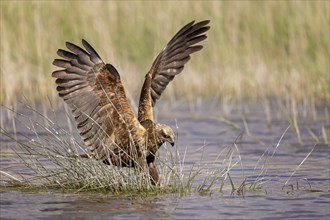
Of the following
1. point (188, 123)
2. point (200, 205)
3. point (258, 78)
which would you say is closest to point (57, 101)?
point (188, 123)

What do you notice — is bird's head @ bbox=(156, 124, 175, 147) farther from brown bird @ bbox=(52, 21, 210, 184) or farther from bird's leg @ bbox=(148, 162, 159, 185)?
bird's leg @ bbox=(148, 162, 159, 185)

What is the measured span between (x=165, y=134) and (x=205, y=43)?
7.15 metres

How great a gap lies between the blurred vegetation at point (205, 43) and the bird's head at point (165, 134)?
224 inches

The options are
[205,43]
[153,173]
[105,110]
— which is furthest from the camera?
[205,43]

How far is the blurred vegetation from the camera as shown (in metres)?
13.3

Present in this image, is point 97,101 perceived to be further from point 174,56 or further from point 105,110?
point 174,56

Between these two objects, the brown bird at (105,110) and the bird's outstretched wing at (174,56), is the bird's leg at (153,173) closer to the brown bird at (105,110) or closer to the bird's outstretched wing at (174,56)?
the brown bird at (105,110)

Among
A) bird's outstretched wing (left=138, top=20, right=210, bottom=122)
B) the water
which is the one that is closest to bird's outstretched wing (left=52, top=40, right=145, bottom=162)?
the water

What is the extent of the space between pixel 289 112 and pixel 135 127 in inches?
246

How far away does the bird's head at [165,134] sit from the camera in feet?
23.9

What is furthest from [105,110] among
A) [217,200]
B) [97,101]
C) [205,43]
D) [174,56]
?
[205,43]

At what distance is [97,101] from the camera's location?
7.65 m

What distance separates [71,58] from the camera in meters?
7.62

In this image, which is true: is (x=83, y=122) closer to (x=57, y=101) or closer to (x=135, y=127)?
(x=135, y=127)
